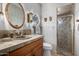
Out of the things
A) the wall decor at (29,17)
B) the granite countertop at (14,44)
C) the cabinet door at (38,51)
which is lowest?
the cabinet door at (38,51)

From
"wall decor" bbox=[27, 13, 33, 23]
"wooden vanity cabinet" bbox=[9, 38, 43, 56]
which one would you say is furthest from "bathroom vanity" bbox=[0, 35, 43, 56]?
"wall decor" bbox=[27, 13, 33, 23]

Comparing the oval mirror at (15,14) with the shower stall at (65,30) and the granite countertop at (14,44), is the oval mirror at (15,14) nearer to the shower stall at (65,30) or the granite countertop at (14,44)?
the granite countertop at (14,44)

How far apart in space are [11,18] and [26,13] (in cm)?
21

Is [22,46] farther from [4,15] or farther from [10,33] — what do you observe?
[4,15]

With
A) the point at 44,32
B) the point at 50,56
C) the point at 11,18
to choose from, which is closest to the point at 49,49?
the point at 50,56

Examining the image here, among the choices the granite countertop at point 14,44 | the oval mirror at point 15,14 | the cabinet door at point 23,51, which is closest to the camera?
the granite countertop at point 14,44

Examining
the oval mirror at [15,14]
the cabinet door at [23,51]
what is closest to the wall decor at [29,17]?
the oval mirror at [15,14]

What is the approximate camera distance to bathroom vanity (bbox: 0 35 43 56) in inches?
51.9

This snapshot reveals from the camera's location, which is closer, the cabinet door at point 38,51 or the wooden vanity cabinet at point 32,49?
the wooden vanity cabinet at point 32,49

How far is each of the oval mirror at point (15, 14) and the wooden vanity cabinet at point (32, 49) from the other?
0.92ft

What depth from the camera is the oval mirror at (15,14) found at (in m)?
1.58

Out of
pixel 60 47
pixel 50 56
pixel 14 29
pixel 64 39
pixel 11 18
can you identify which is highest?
pixel 11 18

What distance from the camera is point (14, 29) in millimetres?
1612

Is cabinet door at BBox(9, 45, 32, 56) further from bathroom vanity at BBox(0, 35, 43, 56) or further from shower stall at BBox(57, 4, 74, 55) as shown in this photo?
shower stall at BBox(57, 4, 74, 55)
